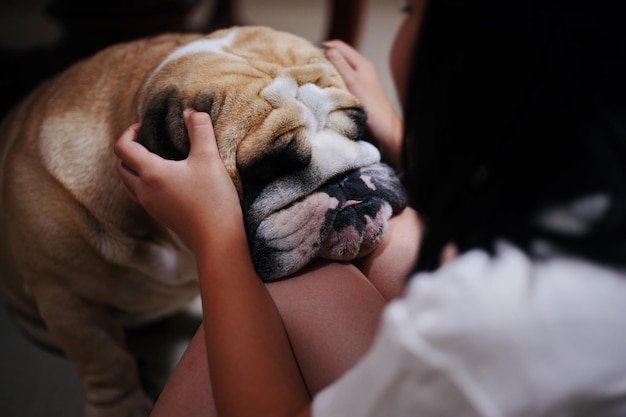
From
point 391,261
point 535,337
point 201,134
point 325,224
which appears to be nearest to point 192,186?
point 201,134

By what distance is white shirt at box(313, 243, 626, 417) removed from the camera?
44cm

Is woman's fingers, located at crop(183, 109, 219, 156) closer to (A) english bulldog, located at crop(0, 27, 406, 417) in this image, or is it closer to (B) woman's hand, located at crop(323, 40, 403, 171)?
(A) english bulldog, located at crop(0, 27, 406, 417)

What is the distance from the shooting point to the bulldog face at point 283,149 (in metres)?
0.70

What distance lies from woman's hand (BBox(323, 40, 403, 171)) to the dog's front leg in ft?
1.72

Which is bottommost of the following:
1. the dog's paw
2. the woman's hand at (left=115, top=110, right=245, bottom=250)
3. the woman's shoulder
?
the dog's paw

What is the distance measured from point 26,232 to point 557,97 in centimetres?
75

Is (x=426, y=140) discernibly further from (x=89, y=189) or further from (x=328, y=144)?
(x=89, y=189)

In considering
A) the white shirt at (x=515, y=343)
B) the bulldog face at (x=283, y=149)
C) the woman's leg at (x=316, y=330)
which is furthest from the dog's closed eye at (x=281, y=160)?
the white shirt at (x=515, y=343)

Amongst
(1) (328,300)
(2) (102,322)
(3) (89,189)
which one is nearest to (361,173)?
(1) (328,300)

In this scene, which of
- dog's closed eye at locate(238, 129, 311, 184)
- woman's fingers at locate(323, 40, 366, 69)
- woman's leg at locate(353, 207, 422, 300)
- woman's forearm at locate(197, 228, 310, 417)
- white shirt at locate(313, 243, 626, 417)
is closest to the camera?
white shirt at locate(313, 243, 626, 417)

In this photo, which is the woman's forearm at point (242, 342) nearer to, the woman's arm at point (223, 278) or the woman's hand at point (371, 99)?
the woman's arm at point (223, 278)

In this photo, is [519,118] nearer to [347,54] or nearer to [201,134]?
[201,134]

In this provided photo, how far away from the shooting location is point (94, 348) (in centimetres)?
94

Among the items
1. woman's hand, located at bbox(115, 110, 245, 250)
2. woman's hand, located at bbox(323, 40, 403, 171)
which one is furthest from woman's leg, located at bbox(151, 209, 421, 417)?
woman's hand, located at bbox(323, 40, 403, 171)
